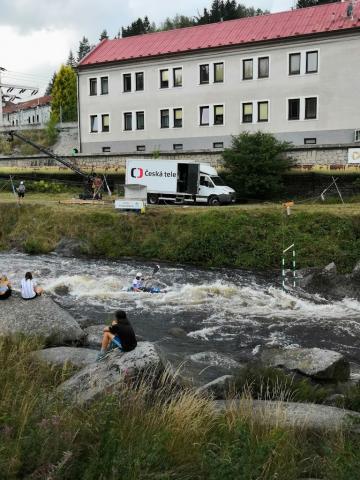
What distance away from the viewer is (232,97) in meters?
45.9

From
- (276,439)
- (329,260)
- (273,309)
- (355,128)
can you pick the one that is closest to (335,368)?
(276,439)

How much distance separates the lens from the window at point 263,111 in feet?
147

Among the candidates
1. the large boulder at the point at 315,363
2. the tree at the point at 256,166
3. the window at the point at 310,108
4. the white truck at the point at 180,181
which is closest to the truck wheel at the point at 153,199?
the white truck at the point at 180,181

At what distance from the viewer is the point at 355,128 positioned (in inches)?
1623

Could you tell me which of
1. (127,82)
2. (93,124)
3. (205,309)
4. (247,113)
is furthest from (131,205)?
(93,124)

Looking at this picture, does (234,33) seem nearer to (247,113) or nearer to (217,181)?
(247,113)

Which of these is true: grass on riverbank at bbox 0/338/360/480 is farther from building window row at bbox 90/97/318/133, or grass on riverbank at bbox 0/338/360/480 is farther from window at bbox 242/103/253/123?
window at bbox 242/103/253/123

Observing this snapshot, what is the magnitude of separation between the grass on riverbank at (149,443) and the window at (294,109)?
132 feet

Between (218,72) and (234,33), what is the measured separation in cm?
410

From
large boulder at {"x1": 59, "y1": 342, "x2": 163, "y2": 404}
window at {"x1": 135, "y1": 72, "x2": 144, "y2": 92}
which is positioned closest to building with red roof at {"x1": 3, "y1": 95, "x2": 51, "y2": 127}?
window at {"x1": 135, "y1": 72, "x2": 144, "y2": 92}

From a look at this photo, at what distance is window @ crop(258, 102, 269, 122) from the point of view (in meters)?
44.7

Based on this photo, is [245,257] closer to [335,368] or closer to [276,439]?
[335,368]

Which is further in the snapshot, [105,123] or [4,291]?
[105,123]

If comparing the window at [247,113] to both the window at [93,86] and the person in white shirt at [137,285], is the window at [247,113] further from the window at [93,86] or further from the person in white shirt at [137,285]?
the person in white shirt at [137,285]
